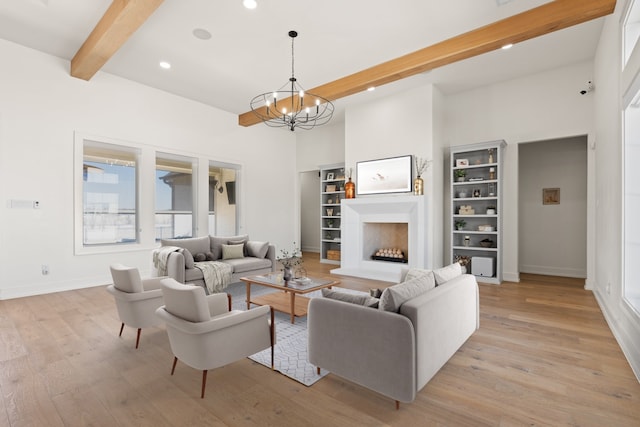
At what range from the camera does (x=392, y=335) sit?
6.37 feet

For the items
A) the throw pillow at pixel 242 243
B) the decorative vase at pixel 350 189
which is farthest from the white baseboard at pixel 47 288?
the decorative vase at pixel 350 189

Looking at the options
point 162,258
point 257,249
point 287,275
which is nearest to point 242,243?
point 257,249

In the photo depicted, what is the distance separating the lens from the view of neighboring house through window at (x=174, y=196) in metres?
6.39

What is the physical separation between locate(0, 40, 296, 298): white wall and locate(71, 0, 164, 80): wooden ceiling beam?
47cm

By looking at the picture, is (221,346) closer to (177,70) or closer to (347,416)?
(347,416)

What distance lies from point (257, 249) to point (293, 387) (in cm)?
361

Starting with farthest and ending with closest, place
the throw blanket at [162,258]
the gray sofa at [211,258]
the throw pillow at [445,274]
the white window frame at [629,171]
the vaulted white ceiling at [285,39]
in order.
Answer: the throw blanket at [162,258], the gray sofa at [211,258], the vaulted white ceiling at [285,39], the white window frame at [629,171], the throw pillow at [445,274]

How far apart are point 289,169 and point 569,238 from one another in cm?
658

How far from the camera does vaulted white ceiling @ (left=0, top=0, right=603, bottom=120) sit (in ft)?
12.1

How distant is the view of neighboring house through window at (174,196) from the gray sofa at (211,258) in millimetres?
1419

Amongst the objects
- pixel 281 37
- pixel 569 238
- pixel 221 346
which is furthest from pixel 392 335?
pixel 569 238

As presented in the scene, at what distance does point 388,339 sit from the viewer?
1960mm

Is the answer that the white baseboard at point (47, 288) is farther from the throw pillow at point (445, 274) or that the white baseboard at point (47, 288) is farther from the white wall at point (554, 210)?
the white wall at point (554, 210)

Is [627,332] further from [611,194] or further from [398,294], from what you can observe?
[398,294]
